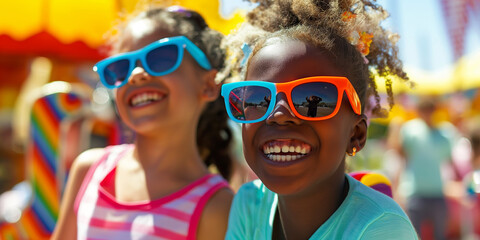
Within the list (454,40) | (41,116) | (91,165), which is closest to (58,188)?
(41,116)

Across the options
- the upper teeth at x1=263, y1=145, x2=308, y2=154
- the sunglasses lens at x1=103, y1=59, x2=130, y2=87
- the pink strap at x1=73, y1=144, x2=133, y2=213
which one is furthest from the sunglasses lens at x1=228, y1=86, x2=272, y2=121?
the pink strap at x1=73, y1=144, x2=133, y2=213

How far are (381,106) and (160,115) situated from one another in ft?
2.76

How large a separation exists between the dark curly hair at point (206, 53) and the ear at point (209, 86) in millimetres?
54

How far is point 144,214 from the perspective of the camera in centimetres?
178

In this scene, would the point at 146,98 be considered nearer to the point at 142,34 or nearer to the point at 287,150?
the point at 142,34

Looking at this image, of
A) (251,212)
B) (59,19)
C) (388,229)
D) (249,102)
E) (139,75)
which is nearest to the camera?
(388,229)

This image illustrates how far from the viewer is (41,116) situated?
363cm

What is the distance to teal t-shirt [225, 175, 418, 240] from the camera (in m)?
1.26

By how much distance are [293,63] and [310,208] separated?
431 millimetres

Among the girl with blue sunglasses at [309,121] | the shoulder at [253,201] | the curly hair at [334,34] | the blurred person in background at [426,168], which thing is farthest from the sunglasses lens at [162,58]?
the blurred person in background at [426,168]

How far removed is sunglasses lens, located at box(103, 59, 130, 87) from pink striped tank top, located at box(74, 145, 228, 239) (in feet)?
1.27

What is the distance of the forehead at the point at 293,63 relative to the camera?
133cm

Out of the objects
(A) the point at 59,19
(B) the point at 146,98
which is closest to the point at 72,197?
(B) the point at 146,98

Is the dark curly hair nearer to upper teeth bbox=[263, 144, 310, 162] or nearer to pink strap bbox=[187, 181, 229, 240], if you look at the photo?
pink strap bbox=[187, 181, 229, 240]
